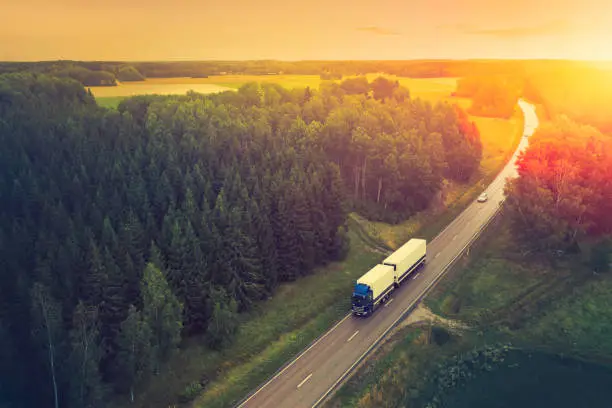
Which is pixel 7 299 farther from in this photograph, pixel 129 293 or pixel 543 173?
pixel 543 173

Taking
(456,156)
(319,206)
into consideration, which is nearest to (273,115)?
(319,206)

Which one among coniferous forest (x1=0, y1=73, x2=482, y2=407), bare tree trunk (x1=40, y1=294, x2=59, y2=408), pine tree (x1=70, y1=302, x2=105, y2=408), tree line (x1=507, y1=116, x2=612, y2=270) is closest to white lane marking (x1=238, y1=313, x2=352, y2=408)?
coniferous forest (x1=0, y1=73, x2=482, y2=407)

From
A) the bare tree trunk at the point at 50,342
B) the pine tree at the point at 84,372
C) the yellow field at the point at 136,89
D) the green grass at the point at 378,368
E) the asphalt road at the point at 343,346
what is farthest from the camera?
the yellow field at the point at 136,89

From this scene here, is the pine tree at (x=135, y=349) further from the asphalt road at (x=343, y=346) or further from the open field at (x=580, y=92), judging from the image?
the open field at (x=580, y=92)

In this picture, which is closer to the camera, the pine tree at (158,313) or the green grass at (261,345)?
the pine tree at (158,313)

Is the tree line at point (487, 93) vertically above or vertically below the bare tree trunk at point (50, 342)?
above

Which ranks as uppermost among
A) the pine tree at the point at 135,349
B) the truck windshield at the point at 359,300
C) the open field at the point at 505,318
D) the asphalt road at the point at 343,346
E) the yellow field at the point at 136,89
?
the yellow field at the point at 136,89

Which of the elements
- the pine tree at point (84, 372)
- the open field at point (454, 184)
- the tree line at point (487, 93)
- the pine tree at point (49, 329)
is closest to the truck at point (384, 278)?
the open field at point (454, 184)

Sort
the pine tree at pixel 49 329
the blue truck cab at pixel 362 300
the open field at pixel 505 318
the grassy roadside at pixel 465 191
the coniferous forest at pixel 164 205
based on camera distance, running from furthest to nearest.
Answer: the grassy roadside at pixel 465 191 < the blue truck cab at pixel 362 300 < the open field at pixel 505 318 < the coniferous forest at pixel 164 205 < the pine tree at pixel 49 329
